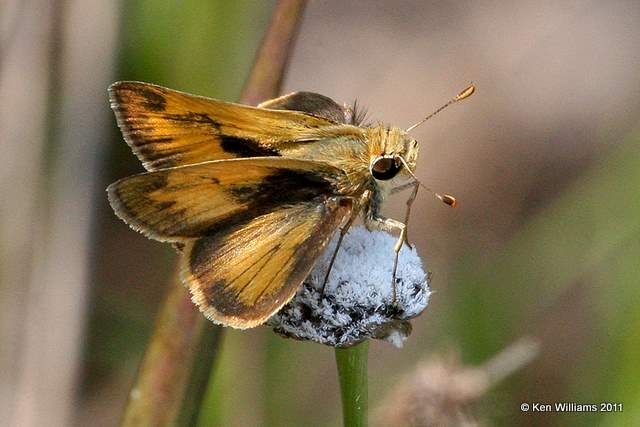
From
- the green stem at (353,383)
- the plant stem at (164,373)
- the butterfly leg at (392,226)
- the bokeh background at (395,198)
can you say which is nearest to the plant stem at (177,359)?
the plant stem at (164,373)

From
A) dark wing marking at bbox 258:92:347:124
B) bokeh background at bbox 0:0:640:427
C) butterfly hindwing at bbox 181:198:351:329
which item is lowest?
bokeh background at bbox 0:0:640:427

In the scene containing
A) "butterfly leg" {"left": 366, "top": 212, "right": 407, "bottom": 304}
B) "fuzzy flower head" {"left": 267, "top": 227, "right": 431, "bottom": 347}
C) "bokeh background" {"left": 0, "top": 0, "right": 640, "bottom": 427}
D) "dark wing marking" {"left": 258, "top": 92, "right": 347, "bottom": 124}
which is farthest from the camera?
"bokeh background" {"left": 0, "top": 0, "right": 640, "bottom": 427}

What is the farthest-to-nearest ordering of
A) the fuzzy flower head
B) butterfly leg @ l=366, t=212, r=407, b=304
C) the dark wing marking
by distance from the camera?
1. the dark wing marking
2. butterfly leg @ l=366, t=212, r=407, b=304
3. the fuzzy flower head

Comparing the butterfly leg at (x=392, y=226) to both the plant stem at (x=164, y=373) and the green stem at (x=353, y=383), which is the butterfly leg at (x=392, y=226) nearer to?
the green stem at (x=353, y=383)

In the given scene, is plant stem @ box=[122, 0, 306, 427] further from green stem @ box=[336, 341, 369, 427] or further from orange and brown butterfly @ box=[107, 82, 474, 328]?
green stem @ box=[336, 341, 369, 427]

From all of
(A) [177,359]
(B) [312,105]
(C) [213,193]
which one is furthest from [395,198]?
(A) [177,359]

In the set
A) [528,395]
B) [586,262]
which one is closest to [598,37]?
[586,262]

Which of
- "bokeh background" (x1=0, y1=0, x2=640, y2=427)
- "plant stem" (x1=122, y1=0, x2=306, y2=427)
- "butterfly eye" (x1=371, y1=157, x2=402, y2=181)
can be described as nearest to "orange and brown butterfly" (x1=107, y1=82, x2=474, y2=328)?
"butterfly eye" (x1=371, y1=157, x2=402, y2=181)
